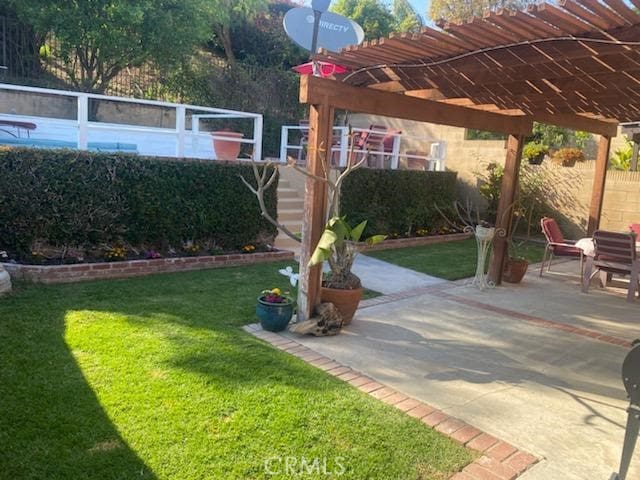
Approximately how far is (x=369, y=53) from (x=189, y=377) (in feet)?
9.88

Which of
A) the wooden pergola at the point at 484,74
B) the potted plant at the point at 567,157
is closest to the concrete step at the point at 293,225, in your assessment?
the wooden pergola at the point at 484,74

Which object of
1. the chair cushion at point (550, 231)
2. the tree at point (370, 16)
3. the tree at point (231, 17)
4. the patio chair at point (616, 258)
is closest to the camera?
the patio chair at point (616, 258)

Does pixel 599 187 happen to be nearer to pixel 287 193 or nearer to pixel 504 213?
pixel 504 213

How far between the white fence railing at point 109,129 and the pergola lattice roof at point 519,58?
11.3 feet

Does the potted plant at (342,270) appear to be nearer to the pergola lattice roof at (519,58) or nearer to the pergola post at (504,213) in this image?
the pergola lattice roof at (519,58)

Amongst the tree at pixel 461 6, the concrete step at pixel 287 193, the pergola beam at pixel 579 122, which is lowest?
the concrete step at pixel 287 193

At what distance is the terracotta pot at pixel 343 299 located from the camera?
4.89m

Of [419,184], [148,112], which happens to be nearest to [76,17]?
[148,112]

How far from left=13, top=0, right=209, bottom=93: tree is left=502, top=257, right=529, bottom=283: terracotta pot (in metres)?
8.61

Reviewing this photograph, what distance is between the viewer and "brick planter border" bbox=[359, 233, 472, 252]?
9.38 metres

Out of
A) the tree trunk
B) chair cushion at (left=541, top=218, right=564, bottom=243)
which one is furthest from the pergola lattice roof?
the tree trunk

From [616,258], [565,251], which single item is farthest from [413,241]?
[616,258]

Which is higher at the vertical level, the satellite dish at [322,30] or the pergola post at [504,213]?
the satellite dish at [322,30]

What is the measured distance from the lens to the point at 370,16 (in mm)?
19641
